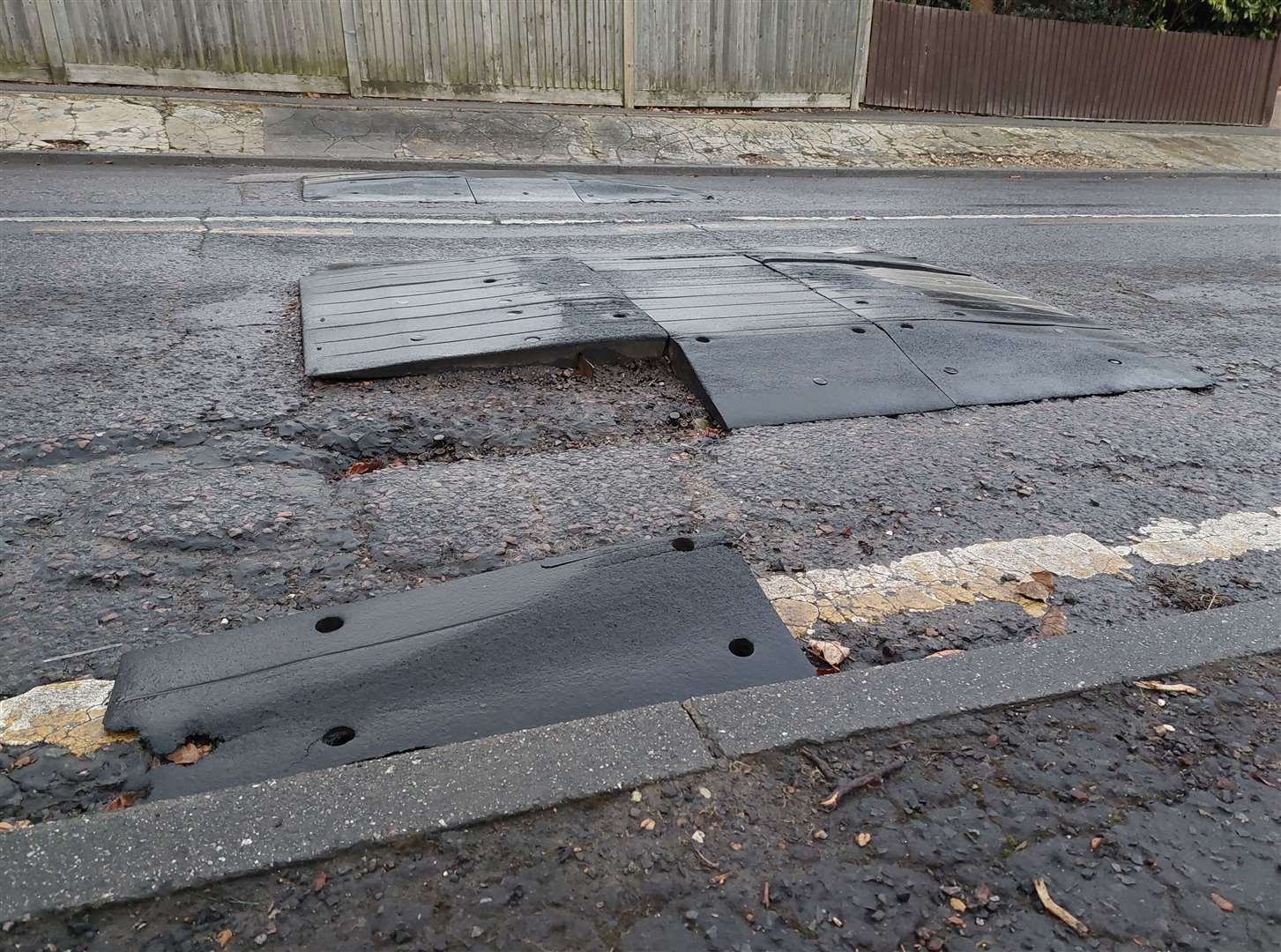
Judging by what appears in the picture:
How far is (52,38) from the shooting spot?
1134cm

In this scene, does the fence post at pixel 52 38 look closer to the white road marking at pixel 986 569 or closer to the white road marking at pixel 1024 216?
the white road marking at pixel 1024 216

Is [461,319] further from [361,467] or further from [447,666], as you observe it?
[447,666]

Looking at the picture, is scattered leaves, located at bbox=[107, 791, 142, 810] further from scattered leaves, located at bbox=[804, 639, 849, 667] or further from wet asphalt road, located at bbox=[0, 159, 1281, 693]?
scattered leaves, located at bbox=[804, 639, 849, 667]

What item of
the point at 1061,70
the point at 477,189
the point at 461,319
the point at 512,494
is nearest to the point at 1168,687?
the point at 512,494

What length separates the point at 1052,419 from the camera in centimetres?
370

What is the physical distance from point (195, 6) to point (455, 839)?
43.9 feet

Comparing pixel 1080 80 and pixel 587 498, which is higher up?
pixel 1080 80

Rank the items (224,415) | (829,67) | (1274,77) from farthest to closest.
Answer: (1274,77) → (829,67) → (224,415)

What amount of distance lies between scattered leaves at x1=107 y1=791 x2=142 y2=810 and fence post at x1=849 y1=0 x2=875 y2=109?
51.4 ft

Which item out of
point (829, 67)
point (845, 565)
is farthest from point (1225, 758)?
point (829, 67)

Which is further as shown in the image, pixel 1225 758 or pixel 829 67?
pixel 829 67

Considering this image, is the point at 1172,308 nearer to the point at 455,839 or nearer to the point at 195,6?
the point at 455,839

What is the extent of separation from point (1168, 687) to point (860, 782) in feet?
2.76

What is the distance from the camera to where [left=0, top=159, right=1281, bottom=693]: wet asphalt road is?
2459 mm
